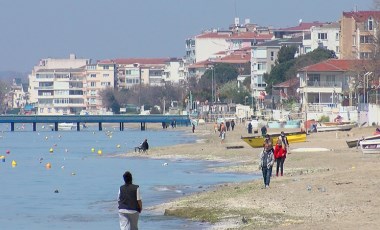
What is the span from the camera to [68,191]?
45.3 metres

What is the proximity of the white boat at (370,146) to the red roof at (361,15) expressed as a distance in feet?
233

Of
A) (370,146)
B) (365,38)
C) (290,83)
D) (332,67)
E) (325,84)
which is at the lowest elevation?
(370,146)

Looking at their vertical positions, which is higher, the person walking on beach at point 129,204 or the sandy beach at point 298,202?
the person walking on beach at point 129,204

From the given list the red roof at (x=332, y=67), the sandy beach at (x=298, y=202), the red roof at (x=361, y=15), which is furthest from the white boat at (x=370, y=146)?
the red roof at (x=361, y=15)

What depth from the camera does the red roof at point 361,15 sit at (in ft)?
392

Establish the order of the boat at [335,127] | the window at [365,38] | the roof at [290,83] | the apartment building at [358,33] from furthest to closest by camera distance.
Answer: the roof at [290,83]
the window at [365,38]
the apartment building at [358,33]
the boat at [335,127]

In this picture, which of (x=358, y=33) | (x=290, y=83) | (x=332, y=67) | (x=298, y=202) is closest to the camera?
(x=298, y=202)

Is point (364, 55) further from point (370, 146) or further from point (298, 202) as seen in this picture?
point (298, 202)

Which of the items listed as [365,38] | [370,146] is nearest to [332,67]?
[365,38]

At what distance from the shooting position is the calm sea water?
32938 mm

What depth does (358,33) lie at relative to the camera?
120 meters

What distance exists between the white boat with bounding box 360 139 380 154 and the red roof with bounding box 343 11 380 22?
71.0 m

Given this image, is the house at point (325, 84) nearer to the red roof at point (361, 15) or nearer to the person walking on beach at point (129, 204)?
the red roof at point (361, 15)

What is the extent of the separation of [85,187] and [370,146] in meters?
11.2
